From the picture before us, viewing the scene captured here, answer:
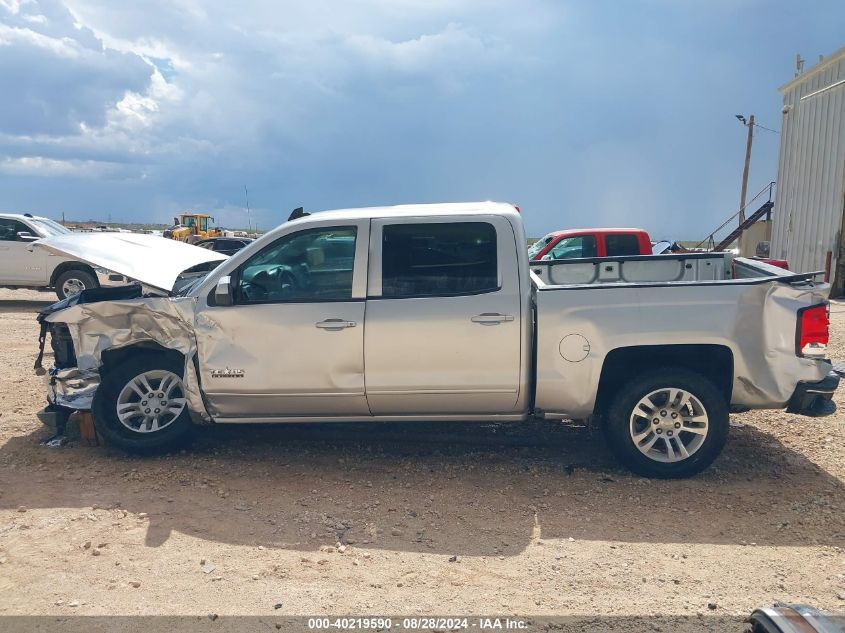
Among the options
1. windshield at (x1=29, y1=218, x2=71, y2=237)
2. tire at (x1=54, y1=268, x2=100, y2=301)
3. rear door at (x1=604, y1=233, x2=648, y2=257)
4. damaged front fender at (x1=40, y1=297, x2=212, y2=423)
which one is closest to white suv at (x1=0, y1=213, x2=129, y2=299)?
tire at (x1=54, y1=268, x2=100, y2=301)

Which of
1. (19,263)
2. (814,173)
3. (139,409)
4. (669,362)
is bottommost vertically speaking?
(139,409)

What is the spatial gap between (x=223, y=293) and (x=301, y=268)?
1.87ft

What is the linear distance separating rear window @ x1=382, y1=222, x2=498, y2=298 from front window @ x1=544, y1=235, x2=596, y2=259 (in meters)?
7.37

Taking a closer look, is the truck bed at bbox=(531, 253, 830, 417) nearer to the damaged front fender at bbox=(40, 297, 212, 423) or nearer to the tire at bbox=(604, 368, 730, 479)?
the tire at bbox=(604, 368, 730, 479)

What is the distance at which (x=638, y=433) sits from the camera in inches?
182

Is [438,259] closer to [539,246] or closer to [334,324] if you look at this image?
[334,324]

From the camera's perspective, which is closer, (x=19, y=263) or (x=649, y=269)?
(x=649, y=269)

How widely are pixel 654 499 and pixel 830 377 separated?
1.48m

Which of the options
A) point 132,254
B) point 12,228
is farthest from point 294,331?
point 12,228

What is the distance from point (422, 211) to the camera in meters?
4.89

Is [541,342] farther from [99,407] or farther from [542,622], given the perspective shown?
[99,407]

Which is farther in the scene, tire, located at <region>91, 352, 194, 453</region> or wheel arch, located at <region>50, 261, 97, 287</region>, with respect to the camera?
wheel arch, located at <region>50, 261, 97, 287</region>

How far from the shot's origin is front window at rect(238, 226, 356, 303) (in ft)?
15.6

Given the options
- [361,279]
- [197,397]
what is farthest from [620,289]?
[197,397]
